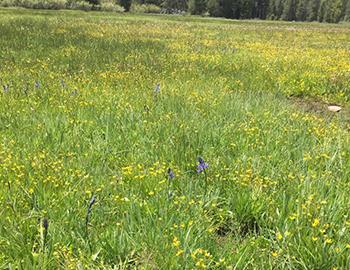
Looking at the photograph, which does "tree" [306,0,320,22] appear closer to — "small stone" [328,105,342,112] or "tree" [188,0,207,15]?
"tree" [188,0,207,15]

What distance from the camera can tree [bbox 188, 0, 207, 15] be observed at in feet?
464

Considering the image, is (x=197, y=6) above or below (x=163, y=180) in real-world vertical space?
above

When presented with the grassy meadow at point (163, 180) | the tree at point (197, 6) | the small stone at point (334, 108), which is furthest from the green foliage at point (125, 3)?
the small stone at point (334, 108)

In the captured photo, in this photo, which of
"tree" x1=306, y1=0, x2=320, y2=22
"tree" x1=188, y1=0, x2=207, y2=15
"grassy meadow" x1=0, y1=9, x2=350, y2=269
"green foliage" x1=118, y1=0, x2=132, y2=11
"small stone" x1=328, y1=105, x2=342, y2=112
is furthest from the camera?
"tree" x1=306, y1=0, x2=320, y2=22

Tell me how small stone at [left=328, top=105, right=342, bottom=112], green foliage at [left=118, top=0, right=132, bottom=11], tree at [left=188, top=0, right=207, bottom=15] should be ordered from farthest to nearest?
1. tree at [left=188, top=0, right=207, bottom=15]
2. green foliage at [left=118, top=0, right=132, bottom=11]
3. small stone at [left=328, top=105, right=342, bottom=112]

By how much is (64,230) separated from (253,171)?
231 cm

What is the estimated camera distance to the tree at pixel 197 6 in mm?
141288

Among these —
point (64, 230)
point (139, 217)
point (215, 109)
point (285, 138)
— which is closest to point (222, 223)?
point (139, 217)

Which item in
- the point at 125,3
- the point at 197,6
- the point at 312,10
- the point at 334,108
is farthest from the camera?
the point at 312,10

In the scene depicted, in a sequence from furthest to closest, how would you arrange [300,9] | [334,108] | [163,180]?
[300,9]
[334,108]
[163,180]

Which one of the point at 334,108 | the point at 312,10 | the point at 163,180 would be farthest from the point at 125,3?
the point at 163,180

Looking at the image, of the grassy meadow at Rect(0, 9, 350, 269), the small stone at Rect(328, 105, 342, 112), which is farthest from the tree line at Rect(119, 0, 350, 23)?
the grassy meadow at Rect(0, 9, 350, 269)

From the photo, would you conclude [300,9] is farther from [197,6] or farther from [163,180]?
[163,180]

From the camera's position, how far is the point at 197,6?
141875 mm
